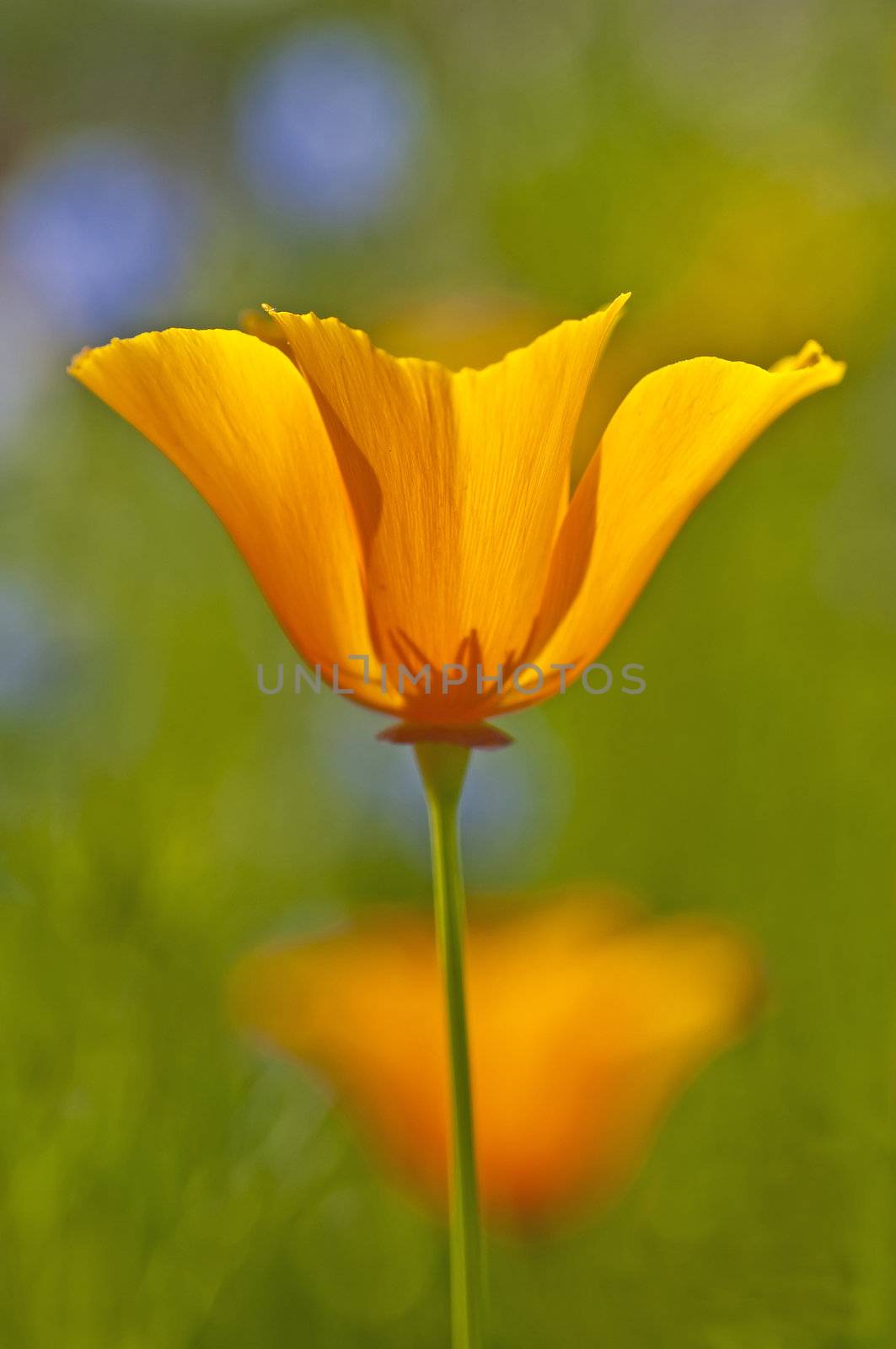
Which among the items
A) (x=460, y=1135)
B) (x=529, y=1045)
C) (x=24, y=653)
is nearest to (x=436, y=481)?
(x=460, y=1135)

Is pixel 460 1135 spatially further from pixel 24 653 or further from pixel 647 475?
pixel 24 653

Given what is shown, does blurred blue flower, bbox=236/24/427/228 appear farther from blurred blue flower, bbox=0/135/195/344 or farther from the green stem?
the green stem

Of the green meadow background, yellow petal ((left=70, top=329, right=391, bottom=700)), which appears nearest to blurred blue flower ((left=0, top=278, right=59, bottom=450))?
the green meadow background

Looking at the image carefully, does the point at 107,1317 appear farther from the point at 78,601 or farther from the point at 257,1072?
the point at 78,601

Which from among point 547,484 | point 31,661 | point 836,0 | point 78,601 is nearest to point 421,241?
point 836,0

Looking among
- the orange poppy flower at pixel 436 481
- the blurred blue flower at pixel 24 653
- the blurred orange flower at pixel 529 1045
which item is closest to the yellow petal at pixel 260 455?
Answer: the orange poppy flower at pixel 436 481
